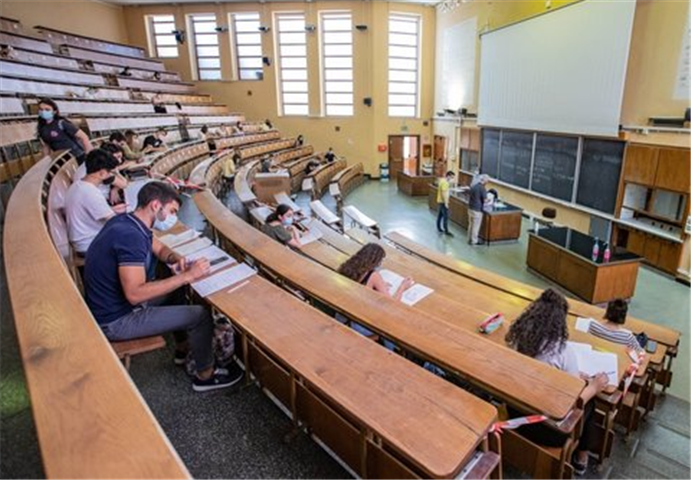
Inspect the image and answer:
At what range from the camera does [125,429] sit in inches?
36.2

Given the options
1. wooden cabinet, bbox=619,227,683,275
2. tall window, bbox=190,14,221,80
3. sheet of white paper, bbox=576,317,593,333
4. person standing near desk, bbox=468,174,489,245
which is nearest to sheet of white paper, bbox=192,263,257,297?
sheet of white paper, bbox=576,317,593,333

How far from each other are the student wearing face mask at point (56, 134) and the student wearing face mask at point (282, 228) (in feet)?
7.11

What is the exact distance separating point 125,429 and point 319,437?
3.42 feet

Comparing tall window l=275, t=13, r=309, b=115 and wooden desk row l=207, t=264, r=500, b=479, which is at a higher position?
tall window l=275, t=13, r=309, b=115

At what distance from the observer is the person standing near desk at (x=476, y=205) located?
8.30m

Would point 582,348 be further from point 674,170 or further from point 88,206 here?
point 674,170

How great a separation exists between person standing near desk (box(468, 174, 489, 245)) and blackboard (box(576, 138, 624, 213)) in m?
2.06

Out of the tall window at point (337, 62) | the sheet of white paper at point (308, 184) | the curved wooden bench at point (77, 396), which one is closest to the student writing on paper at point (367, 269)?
the curved wooden bench at point (77, 396)

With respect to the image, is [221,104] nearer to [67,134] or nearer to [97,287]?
[67,134]

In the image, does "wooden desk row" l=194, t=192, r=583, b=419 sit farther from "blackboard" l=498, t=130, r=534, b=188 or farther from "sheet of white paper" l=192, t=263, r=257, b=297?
"blackboard" l=498, t=130, r=534, b=188

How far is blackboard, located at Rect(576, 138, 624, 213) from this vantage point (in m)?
→ 7.63

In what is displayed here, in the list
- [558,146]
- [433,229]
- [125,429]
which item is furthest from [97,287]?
[558,146]

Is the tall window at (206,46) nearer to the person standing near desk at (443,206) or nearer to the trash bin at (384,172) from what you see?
the trash bin at (384,172)

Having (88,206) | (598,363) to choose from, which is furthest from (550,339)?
(88,206)
